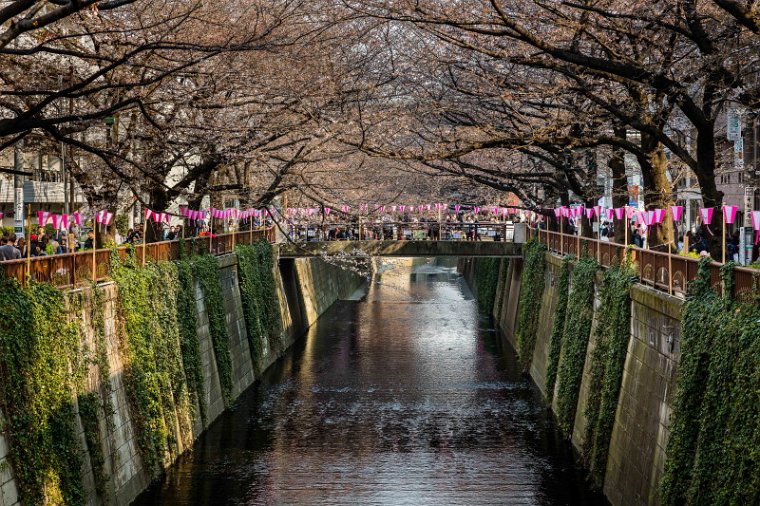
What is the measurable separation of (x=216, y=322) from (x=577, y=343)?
10.7 meters

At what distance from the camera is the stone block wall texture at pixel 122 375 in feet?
61.2

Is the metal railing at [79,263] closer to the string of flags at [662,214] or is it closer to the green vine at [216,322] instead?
the green vine at [216,322]

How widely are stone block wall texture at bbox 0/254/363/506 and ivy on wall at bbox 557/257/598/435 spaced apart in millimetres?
9303

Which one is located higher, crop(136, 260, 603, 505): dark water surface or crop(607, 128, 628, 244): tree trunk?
crop(607, 128, 628, 244): tree trunk

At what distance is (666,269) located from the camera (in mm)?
18359

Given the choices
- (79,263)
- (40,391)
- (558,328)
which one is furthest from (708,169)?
(40,391)

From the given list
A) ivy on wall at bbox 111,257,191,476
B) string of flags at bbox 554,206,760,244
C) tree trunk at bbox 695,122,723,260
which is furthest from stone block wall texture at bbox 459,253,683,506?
ivy on wall at bbox 111,257,191,476

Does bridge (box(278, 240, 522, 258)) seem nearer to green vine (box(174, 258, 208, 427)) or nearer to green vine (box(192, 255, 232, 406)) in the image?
green vine (box(192, 255, 232, 406))

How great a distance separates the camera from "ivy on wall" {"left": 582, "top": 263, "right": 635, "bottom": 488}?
2125cm

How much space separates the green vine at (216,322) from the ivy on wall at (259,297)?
4.99 m

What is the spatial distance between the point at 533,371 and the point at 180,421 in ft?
47.5

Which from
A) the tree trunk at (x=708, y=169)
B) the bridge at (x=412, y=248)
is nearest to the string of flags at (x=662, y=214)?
the tree trunk at (x=708, y=169)

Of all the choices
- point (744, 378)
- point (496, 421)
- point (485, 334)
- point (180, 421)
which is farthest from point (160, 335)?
point (485, 334)

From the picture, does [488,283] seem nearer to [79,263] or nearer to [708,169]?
[708,169]
